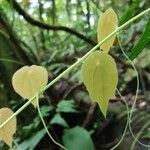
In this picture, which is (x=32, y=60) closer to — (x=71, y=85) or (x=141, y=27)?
(x=71, y=85)

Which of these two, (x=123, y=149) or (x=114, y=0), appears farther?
(x=114, y=0)

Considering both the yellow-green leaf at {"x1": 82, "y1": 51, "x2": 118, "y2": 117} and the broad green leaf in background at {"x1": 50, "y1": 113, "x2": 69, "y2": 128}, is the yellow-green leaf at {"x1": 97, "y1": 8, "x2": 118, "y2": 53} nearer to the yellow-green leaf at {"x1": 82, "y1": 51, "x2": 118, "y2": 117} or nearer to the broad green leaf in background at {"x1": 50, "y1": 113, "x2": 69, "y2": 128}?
the yellow-green leaf at {"x1": 82, "y1": 51, "x2": 118, "y2": 117}

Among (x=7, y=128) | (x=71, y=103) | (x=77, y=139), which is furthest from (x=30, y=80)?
(x=71, y=103)

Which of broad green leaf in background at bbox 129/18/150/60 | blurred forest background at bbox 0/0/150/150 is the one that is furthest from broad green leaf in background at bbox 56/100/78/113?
broad green leaf in background at bbox 129/18/150/60

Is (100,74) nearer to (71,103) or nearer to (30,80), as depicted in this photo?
(30,80)

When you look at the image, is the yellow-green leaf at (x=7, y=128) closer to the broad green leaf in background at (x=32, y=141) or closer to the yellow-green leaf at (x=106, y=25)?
the yellow-green leaf at (x=106, y=25)

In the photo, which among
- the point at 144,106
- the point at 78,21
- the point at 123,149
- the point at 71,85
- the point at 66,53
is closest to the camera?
the point at 123,149

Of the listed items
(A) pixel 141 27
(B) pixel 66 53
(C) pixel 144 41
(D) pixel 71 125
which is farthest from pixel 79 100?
(C) pixel 144 41
